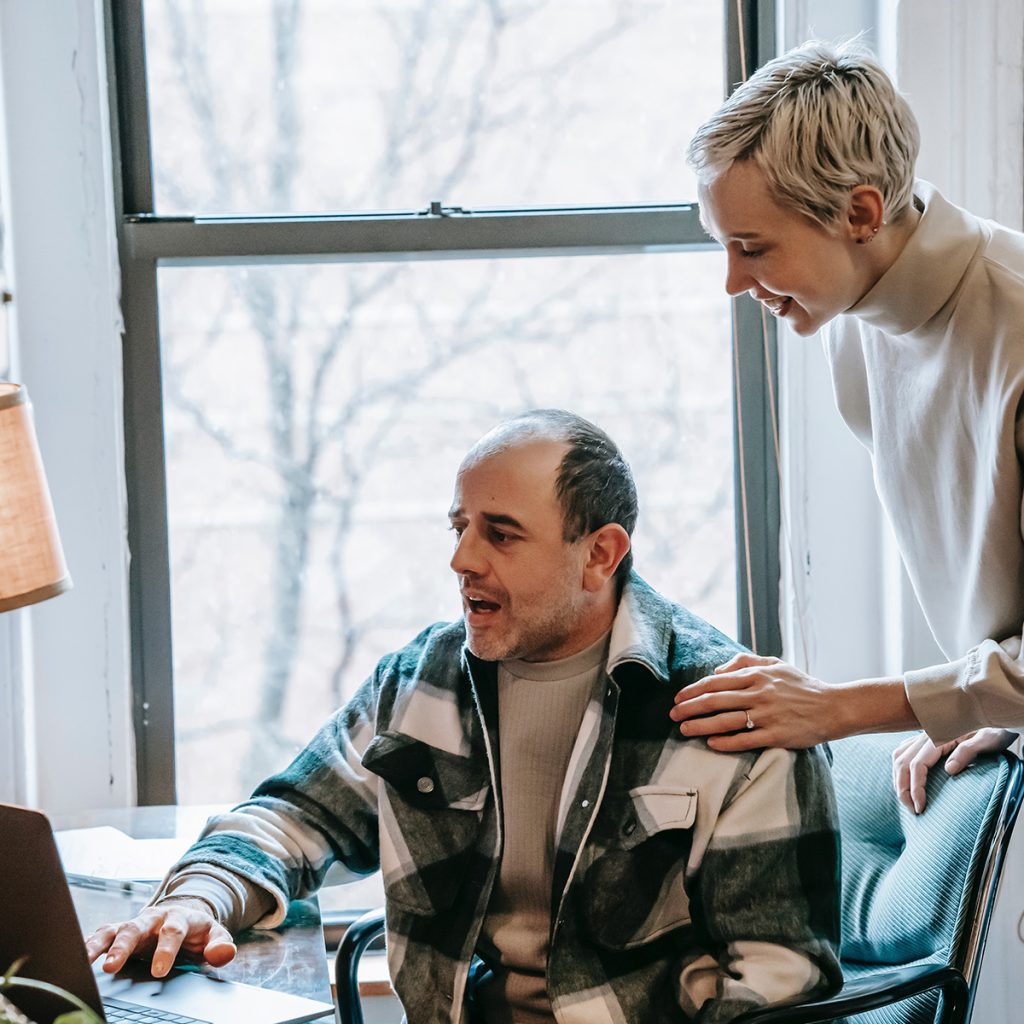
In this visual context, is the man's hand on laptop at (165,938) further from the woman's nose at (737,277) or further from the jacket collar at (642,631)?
the woman's nose at (737,277)

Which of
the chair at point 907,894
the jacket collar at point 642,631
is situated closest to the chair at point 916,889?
the chair at point 907,894

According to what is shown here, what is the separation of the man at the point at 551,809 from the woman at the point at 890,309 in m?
0.10

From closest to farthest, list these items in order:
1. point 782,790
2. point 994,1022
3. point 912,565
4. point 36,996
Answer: point 36,996 < point 782,790 < point 912,565 < point 994,1022

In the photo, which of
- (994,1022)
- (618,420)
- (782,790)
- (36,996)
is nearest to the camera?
(36,996)

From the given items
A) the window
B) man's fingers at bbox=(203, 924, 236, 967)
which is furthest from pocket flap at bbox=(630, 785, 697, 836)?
the window

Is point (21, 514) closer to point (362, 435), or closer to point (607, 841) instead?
point (362, 435)

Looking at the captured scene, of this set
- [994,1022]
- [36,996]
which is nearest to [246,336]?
[36,996]

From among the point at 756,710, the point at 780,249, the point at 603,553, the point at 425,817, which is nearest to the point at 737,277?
the point at 780,249

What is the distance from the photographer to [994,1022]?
247 cm

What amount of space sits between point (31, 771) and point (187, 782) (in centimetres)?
32

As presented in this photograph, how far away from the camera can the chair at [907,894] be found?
162 centimetres

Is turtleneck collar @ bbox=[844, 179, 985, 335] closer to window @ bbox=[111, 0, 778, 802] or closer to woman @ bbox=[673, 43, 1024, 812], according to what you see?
woman @ bbox=[673, 43, 1024, 812]

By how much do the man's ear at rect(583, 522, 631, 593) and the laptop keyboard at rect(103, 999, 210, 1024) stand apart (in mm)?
740

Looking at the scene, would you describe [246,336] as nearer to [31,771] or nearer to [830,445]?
[31,771]
